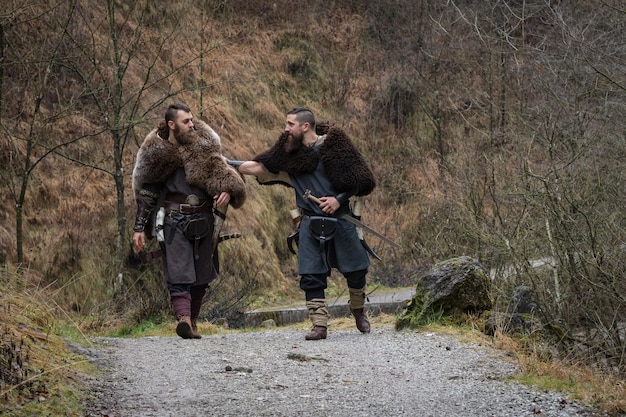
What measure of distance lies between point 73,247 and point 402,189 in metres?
9.16

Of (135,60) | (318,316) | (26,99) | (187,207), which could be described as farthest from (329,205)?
(135,60)

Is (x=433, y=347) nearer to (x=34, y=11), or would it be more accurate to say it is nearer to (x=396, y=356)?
(x=396, y=356)

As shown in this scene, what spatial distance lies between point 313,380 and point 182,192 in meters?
3.33

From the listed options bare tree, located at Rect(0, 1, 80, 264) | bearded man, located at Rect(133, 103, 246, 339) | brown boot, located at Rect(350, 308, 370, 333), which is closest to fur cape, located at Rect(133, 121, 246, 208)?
bearded man, located at Rect(133, 103, 246, 339)

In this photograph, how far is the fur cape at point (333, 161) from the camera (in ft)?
29.7

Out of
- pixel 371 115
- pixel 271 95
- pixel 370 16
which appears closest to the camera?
pixel 271 95

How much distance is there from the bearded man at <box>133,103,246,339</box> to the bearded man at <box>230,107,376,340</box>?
1.43ft

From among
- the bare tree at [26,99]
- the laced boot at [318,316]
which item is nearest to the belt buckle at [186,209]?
the laced boot at [318,316]

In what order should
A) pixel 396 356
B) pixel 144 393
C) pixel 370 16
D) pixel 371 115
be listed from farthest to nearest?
pixel 370 16 → pixel 371 115 → pixel 396 356 → pixel 144 393

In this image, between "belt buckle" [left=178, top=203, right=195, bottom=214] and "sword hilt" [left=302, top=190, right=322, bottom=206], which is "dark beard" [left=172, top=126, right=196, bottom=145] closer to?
"belt buckle" [left=178, top=203, right=195, bottom=214]

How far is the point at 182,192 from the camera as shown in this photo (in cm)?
923

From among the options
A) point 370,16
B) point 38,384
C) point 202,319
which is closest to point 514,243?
point 202,319

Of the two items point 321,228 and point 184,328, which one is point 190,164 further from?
point 184,328

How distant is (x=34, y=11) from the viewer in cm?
1667
